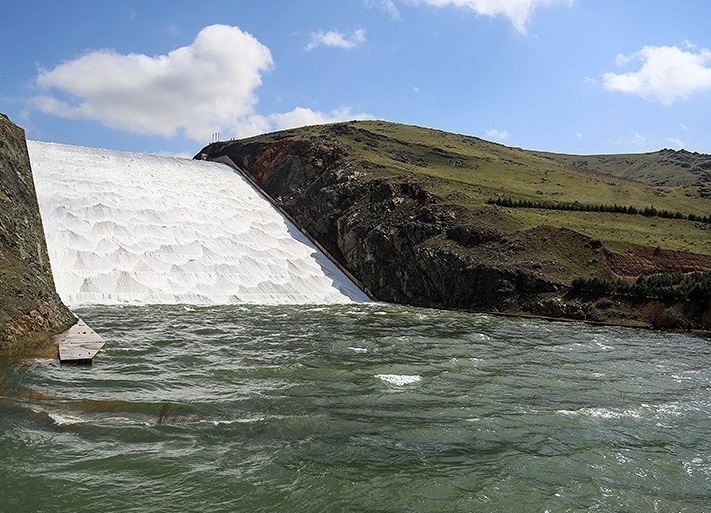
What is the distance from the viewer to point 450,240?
41.1 metres

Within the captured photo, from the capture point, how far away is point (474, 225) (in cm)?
4144

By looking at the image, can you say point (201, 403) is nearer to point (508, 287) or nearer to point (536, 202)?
point (508, 287)

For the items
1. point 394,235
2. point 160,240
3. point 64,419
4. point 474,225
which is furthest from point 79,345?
point 474,225

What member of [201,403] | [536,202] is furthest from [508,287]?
[201,403]

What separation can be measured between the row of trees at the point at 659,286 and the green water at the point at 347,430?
34.4ft

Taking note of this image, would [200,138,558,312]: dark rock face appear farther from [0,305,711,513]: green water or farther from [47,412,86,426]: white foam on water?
[47,412,86,426]: white foam on water

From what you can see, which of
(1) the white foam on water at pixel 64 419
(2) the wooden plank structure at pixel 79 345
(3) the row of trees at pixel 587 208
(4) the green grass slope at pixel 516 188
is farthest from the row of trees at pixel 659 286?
(1) the white foam on water at pixel 64 419

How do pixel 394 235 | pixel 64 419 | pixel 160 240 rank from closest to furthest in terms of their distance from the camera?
pixel 64 419
pixel 160 240
pixel 394 235

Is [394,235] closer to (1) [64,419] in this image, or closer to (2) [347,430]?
(2) [347,430]

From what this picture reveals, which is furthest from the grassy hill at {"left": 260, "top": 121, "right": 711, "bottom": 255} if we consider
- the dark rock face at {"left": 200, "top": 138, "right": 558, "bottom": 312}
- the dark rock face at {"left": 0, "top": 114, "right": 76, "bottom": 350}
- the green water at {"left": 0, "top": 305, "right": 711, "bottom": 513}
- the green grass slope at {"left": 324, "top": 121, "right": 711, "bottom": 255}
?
the dark rock face at {"left": 0, "top": 114, "right": 76, "bottom": 350}

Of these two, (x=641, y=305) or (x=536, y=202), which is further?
(x=536, y=202)

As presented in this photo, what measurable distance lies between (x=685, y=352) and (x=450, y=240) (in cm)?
1946

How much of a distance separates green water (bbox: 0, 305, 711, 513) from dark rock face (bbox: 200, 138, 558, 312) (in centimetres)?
1496

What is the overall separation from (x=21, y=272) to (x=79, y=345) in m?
5.29
